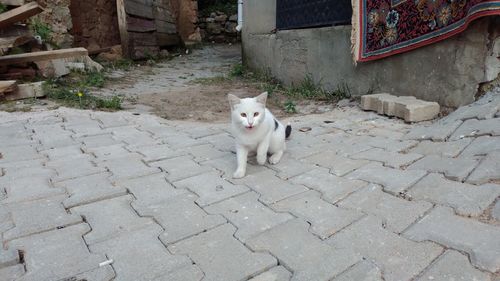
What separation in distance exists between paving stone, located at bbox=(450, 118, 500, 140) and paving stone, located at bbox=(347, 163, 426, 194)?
804 millimetres

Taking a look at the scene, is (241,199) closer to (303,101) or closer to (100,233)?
(100,233)

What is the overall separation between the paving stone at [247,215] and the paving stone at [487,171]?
1.19m

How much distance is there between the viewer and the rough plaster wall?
326 inches

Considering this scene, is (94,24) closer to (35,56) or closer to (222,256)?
(35,56)

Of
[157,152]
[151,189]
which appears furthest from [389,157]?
[157,152]

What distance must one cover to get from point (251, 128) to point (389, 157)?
115 centimetres

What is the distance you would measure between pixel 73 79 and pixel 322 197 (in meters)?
5.52

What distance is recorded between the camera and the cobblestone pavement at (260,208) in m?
1.53

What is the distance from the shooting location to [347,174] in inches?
98.7

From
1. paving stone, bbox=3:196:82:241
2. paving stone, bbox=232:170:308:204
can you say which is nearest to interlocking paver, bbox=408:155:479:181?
paving stone, bbox=232:170:308:204

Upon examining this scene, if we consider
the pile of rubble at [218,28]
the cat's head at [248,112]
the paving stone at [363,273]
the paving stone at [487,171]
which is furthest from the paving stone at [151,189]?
the pile of rubble at [218,28]

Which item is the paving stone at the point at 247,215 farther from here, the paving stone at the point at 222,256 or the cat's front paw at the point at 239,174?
the cat's front paw at the point at 239,174

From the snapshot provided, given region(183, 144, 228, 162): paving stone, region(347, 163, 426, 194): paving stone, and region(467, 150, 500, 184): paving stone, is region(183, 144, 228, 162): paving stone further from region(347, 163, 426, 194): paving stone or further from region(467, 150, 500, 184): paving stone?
region(467, 150, 500, 184): paving stone

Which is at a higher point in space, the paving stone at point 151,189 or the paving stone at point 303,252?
the paving stone at point 303,252
